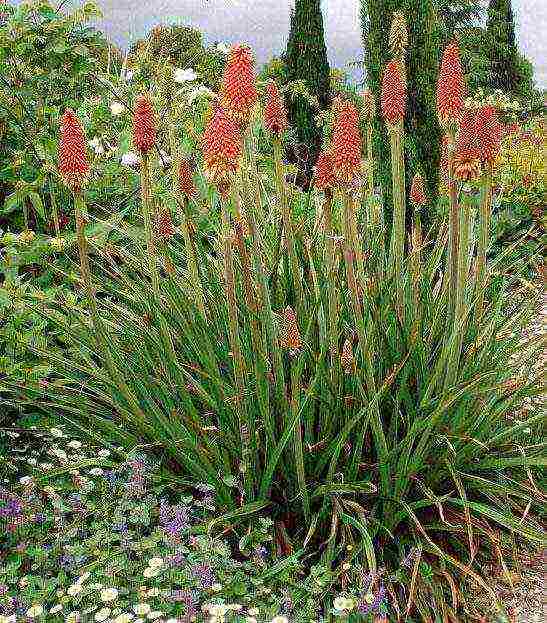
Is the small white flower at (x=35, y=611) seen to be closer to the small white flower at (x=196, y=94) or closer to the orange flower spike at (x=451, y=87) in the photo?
the orange flower spike at (x=451, y=87)

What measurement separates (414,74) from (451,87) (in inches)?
165

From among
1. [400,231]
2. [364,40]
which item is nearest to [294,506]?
[400,231]

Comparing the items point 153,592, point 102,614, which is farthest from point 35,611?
point 153,592

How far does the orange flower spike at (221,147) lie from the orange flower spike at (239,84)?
0.28 ft

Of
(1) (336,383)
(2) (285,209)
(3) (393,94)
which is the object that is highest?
(3) (393,94)

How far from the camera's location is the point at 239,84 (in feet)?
7.19

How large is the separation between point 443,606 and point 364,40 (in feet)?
15.8

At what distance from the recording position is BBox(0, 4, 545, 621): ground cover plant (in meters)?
2.48

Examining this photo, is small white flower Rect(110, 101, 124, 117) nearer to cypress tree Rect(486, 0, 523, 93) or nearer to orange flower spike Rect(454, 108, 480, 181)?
orange flower spike Rect(454, 108, 480, 181)

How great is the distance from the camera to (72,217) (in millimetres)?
4371

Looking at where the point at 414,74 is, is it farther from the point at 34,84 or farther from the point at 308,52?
the point at 308,52

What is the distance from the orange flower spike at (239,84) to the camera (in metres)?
2.17

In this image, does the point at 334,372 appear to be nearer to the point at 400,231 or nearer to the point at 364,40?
the point at 400,231

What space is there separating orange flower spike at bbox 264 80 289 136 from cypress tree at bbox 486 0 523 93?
24.1m
